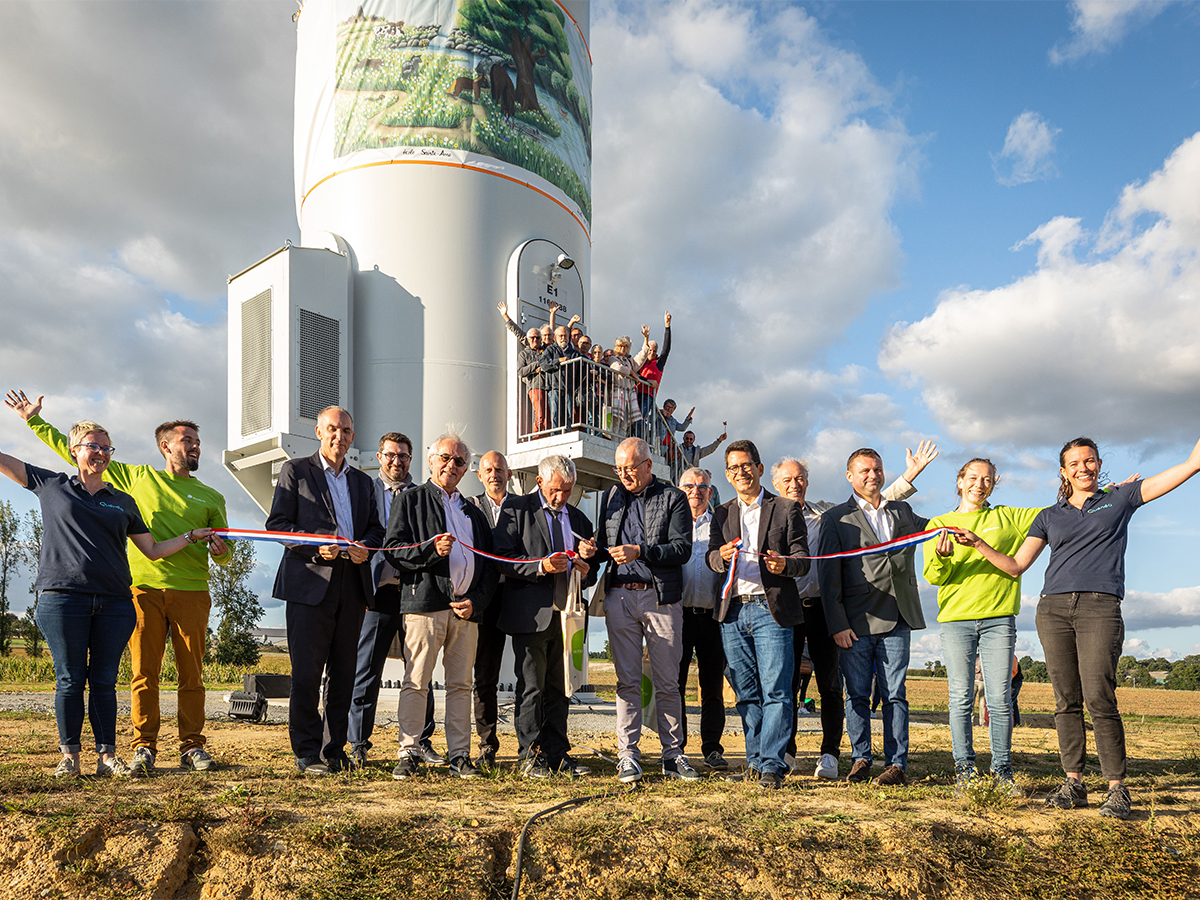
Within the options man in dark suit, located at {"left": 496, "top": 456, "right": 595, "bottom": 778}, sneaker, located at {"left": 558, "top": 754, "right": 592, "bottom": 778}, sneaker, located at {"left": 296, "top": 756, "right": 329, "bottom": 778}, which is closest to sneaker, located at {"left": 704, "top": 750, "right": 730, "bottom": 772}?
sneaker, located at {"left": 558, "top": 754, "right": 592, "bottom": 778}

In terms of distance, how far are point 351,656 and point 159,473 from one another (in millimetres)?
1714

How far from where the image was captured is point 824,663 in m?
5.87

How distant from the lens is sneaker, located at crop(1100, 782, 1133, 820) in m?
4.37

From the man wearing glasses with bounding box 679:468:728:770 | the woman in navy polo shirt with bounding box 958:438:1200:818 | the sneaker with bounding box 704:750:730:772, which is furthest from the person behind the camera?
the man wearing glasses with bounding box 679:468:728:770

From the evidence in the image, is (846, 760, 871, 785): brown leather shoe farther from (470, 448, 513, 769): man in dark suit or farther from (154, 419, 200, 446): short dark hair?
(154, 419, 200, 446): short dark hair

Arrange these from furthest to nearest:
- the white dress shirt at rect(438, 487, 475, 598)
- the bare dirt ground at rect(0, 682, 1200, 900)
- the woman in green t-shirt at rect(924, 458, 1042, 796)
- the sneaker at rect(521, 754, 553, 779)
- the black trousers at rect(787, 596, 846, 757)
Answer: the black trousers at rect(787, 596, 846, 757)
the white dress shirt at rect(438, 487, 475, 598)
the sneaker at rect(521, 754, 553, 779)
the woman in green t-shirt at rect(924, 458, 1042, 796)
the bare dirt ground at rect(0, 682, 1200, 900)

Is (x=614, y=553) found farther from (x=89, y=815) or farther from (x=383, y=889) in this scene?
(x=89, y=815)

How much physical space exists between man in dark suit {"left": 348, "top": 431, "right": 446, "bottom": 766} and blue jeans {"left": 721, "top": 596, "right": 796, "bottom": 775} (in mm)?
1955

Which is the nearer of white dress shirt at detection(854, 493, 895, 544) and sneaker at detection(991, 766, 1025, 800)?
sneaker at detection(991, 766, 1025, 800)

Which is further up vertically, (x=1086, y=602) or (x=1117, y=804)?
(x=1086, y=602)

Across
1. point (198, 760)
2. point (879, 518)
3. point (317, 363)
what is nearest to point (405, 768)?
point (198, 760)

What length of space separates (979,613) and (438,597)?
321 cm

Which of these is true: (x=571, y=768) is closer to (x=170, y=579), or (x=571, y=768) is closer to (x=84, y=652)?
(x=170, y=579)

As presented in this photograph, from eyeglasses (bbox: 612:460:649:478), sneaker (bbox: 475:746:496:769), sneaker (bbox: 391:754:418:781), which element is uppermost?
eyeglasses (bbox: 612:460:649:478)
